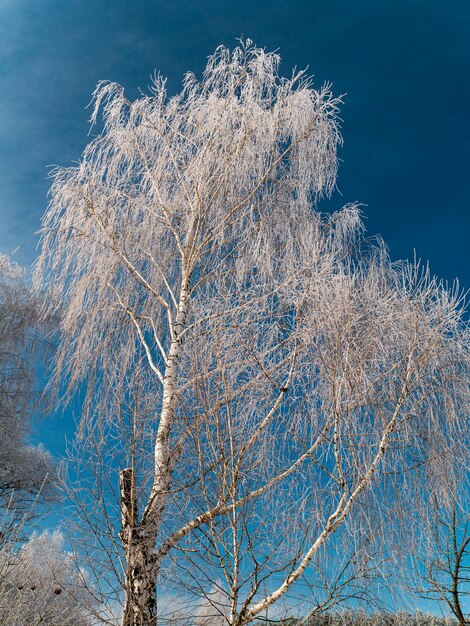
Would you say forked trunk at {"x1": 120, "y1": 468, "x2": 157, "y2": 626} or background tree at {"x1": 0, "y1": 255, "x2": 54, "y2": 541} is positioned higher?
background tree at {"x1": 0, "y1": 255, "x2": 54, "y2": 541}

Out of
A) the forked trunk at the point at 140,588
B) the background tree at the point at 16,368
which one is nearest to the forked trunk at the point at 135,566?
the forked trunk at the point at 140,588

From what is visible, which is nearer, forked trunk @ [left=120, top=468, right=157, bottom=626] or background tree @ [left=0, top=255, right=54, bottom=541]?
forked trunk @ [left=120, top=468, right=157, bottom=626]

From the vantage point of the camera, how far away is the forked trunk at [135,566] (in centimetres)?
420

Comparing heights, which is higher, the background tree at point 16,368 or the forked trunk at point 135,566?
the background tree at point 16,368

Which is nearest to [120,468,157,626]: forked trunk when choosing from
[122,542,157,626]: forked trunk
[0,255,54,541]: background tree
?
[122,542,157,626]: forked trunk

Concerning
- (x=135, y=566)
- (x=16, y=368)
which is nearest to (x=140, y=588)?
(x=135, y=566)

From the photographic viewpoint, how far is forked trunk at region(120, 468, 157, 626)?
165 inches

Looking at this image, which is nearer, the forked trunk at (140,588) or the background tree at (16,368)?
the forked trunk at (140,588)

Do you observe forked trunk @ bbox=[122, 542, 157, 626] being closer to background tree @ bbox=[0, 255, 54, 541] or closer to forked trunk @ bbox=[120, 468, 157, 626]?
forked trunk @ bbox=[120, 468, 157, 626]

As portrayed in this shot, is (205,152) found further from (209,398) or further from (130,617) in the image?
(130,617)

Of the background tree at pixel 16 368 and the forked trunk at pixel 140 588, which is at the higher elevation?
the background tree at pixel 16 368

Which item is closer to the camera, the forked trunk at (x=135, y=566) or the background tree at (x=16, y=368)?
the forked trunk at (x=135, y=566)

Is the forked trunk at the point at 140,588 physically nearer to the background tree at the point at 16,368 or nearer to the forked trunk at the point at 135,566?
the forked trunk at the point at 135,566

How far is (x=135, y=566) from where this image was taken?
4.41m
